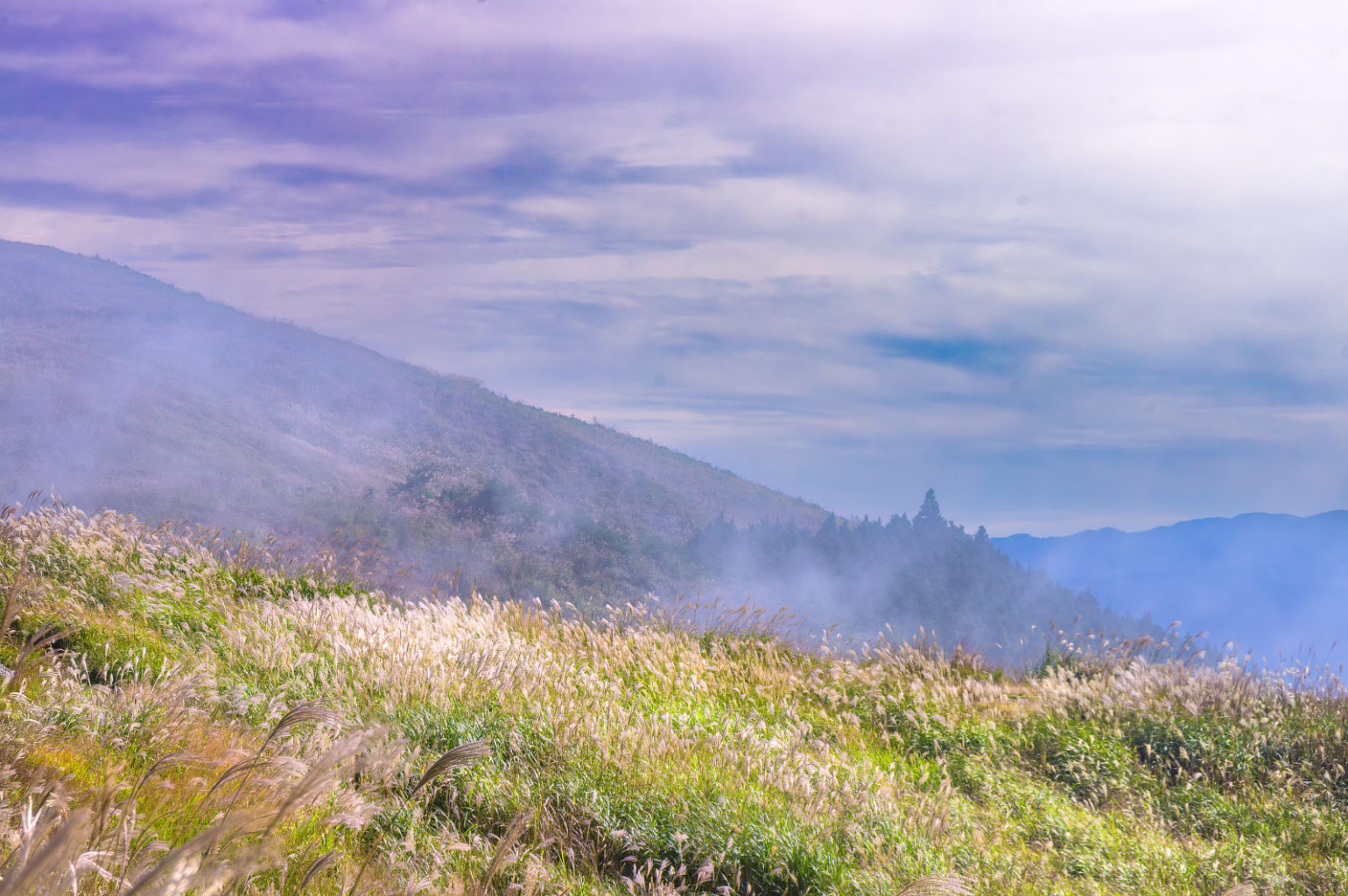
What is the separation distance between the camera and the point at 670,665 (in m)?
7.89

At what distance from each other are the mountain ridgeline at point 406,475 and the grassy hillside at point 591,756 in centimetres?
1409

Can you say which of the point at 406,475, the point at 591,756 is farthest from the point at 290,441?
the point at 591,756

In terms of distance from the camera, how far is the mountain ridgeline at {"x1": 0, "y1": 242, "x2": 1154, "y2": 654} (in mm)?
37000

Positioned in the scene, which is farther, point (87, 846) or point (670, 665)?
point (670, 665)

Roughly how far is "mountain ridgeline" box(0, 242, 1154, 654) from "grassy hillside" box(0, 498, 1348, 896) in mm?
14086

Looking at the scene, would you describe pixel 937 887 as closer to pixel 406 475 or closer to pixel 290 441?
pixel 290 441

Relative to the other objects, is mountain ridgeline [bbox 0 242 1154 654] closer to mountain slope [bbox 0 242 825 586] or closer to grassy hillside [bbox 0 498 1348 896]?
mountain slope [bbox 0 242 825 586]

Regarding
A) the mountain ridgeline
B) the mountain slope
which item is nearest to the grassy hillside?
the mountain slope

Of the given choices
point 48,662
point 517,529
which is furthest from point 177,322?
point 48,662

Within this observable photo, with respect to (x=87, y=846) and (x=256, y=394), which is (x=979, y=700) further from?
(x=256, y=394)

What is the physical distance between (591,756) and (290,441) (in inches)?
1937

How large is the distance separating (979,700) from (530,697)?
15.0 feet

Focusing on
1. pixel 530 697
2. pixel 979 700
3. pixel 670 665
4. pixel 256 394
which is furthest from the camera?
pixel 256 394

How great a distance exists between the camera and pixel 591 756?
17.1 ft
